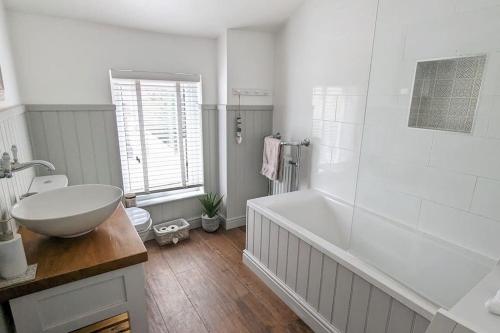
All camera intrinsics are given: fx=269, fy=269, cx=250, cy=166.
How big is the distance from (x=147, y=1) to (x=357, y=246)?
2.49 meters

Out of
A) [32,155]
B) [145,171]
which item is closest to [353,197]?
[145,171]

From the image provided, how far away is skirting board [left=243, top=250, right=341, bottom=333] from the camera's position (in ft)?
5.51

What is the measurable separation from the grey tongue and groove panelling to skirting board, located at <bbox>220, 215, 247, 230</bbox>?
797 millimetres

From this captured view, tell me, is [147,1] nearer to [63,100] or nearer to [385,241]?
[63,100]

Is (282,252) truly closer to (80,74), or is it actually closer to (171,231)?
(171,231)

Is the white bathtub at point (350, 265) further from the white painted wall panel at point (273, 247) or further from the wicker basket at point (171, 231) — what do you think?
the wicker basket at point (171, 231)

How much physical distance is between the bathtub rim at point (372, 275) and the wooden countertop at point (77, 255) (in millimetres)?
1009

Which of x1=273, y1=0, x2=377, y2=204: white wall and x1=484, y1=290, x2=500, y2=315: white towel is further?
x1=273, y1=0, x2=377, y2=204: white wall

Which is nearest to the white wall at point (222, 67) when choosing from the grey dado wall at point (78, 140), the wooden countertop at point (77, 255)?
the grey dado wall at point (78, 140)

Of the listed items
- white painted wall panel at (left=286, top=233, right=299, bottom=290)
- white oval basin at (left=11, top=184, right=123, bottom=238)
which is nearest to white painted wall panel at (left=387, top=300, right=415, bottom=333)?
white painted wall panel at (left=286, top=233, right=299, bottom=290)

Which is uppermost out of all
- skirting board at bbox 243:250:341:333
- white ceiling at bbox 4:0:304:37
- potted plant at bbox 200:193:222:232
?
white ceiling at bbox 4:0:304:37

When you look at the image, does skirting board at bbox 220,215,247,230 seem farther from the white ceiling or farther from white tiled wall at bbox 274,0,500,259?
the white ceiling

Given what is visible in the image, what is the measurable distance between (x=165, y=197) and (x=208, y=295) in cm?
121

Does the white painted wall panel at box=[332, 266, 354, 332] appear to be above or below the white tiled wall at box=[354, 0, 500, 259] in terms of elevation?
below
